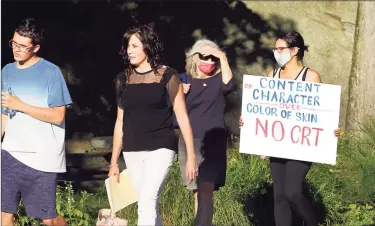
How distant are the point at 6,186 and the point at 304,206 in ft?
7.74

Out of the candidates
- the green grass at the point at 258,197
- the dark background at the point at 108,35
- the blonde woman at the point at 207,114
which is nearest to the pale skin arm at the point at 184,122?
the blonde woman at the point at 207,114

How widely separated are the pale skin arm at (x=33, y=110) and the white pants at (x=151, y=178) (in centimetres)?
61

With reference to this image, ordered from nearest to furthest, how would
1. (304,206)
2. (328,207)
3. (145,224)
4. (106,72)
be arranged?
(145,224)
(304,206)
(328,207)
(106,72)

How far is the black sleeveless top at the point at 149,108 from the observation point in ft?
25.1

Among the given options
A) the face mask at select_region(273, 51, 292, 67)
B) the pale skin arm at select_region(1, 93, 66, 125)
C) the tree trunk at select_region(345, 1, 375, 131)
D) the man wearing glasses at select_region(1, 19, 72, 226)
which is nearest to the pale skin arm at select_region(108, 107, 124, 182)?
the man wearing glasses at select_region(1, 19, 72, 226)

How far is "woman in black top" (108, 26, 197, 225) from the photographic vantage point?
7.62m

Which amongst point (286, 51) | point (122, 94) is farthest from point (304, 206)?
point (122, 94)

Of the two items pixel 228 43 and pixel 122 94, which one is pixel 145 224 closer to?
pixel 122 94

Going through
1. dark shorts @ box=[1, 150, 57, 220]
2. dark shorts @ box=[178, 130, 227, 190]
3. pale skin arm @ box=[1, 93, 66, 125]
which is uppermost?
pale skin arm @ box=[1, 93, 66, 125]

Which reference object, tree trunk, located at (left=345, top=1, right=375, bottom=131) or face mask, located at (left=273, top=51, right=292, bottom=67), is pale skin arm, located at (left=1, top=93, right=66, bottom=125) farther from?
tree trunk, located at (left=345, top=1, right=375, bottom=131)

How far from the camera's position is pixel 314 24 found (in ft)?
42.6

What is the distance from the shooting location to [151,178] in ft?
25.0

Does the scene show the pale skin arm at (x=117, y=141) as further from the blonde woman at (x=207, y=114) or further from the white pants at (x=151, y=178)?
the blonde woman at (x=207, y=114)

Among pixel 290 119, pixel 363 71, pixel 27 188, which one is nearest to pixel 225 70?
pixel 290 119
